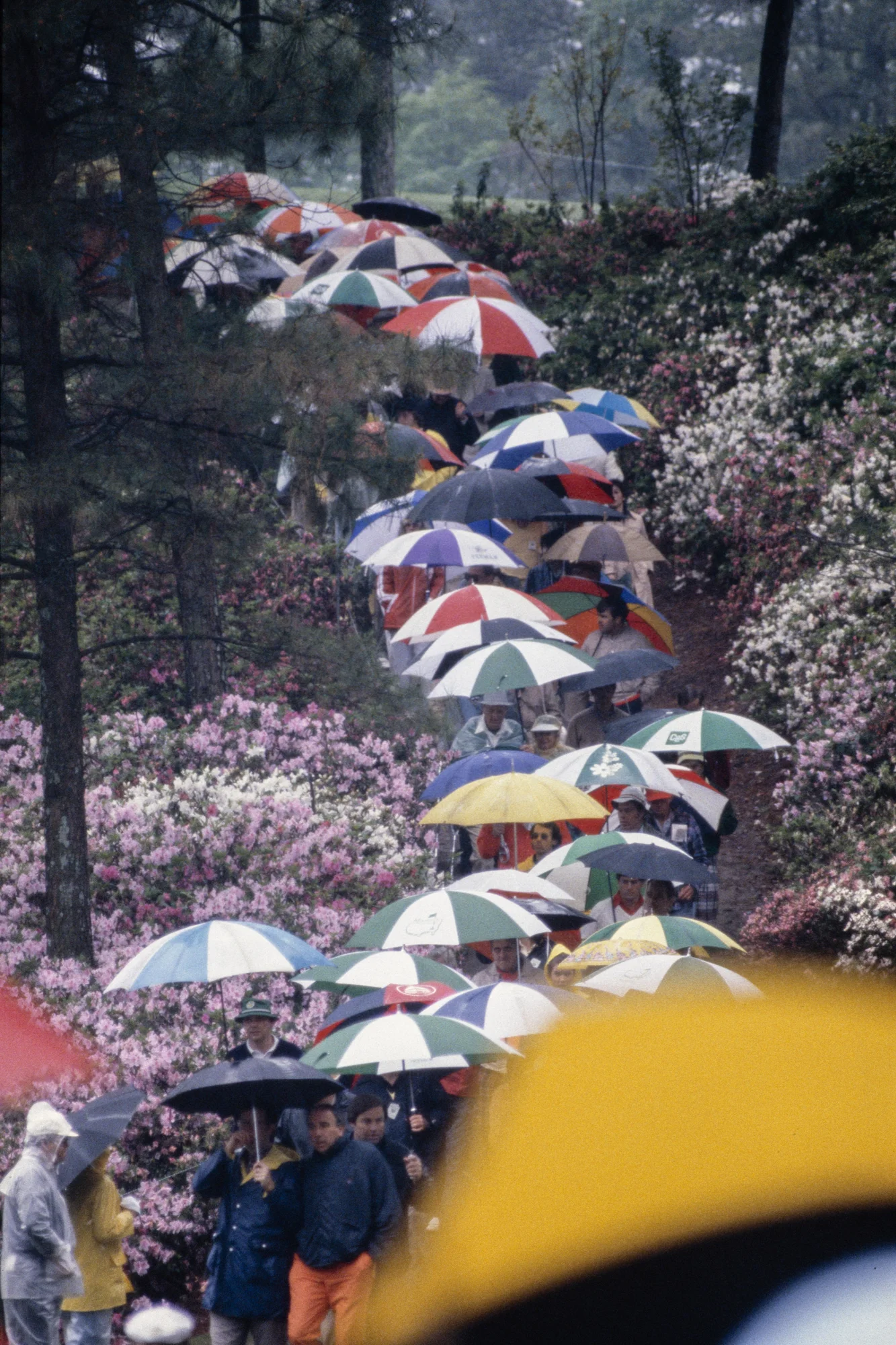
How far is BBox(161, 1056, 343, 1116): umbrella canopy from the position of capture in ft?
20.2

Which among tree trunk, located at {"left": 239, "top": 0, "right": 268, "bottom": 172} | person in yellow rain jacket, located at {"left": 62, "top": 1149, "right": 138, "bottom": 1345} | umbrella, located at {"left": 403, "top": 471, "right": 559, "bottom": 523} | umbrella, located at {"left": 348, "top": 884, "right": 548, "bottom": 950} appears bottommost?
person in yellow rain jacket, located at {"left": 62, "top": 1149, "right": 138, "bottom": 1345}

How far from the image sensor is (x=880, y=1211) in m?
2.79

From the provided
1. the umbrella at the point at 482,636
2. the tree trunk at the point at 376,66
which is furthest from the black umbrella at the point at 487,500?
the tree trunk at the point at 376,66

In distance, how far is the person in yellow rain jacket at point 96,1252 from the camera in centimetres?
685

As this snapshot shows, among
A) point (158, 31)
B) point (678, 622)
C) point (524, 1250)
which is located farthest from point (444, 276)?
point (524, 1250)

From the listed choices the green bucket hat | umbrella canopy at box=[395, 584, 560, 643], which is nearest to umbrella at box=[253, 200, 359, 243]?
umbrella canopy at box=[395, 584, 560, 643]

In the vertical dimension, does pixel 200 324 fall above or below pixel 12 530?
above

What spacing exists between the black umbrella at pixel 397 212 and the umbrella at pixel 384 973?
753 inches

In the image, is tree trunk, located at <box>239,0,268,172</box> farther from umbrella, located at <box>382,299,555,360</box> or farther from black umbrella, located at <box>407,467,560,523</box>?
umbrella, located at <box>382,299,555,360</box>

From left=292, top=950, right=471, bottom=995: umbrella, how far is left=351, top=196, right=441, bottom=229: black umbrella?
19.1m

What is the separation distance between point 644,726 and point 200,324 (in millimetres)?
4169

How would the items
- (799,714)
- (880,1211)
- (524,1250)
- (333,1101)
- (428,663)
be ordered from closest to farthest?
(880,1211), (524,1250), (333,1101), (428,663), (799,714)

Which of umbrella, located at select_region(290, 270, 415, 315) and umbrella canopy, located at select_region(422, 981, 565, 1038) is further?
umbrella, located at select_region(290, 270, 415, 315)

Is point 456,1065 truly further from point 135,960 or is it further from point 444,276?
point 444,276
